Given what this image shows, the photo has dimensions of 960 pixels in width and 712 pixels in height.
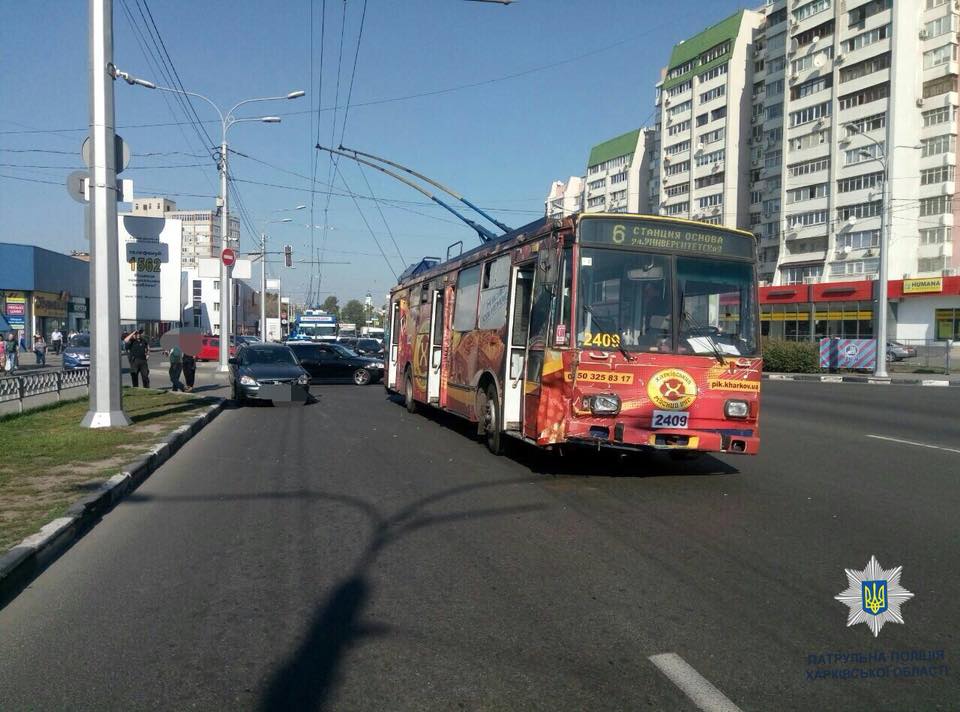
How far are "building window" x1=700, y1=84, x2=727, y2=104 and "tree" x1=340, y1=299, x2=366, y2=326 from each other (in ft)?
252

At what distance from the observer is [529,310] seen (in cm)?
1024

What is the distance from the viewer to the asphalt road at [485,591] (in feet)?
12.7

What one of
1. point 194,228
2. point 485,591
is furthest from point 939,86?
point 194,228

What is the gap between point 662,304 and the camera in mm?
8953

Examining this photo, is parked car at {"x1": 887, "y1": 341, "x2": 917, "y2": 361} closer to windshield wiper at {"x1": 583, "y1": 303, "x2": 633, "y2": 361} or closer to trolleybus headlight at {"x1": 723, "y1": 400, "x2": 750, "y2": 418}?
trolleybus headlight at {"x1": 723, "y1": 400, "x2": 750, "y2": 418}

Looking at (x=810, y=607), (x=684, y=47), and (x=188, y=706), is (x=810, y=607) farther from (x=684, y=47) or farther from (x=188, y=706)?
(x=684, y=47)

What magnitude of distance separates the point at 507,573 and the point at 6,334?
31.6 m

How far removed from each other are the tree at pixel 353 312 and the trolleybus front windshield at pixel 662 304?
132426 millimetres

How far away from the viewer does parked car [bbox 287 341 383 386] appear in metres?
27.0

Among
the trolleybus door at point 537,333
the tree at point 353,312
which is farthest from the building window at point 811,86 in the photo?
the tree at point 353,312

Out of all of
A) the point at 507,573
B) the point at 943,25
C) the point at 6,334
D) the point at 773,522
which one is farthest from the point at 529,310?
the point at 943,25

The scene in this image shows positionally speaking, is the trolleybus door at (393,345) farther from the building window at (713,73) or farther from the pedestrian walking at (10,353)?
the building window at (713,73)

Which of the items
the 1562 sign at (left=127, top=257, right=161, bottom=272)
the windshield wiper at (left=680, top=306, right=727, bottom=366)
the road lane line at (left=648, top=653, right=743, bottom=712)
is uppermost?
the 1562 sign at (left=127, top=257, right=161, bottom=272)

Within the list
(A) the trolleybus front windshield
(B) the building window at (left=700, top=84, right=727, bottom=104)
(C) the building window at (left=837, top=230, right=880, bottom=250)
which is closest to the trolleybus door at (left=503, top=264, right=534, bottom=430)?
(A) the trolleybus front windshield
